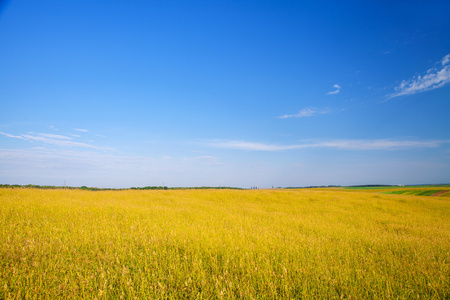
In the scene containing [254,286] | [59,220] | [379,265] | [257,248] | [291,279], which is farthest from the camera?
[59,220]

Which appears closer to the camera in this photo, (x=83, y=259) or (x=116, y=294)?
(x=116, y=294)

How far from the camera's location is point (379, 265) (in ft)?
14.6

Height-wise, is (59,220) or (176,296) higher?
(59,220)

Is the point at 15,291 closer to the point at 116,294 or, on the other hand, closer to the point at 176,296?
the point at 116,294

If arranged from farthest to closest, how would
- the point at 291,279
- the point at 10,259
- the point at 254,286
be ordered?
the point at 10,259 < the point at 291,279 < the point at 254,286

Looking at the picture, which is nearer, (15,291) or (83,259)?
(15,291)

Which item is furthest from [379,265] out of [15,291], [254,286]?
[15,291]

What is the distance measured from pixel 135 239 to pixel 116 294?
203 centimetres

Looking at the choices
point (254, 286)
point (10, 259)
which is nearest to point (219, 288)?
point (254, 286)

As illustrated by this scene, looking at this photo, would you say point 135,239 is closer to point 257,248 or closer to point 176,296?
point 176,296

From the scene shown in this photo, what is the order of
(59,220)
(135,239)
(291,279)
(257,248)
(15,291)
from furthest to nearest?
(59,220) → (135,239) → (257,248) → (291,279) → (15,291)

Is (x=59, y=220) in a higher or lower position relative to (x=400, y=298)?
higher

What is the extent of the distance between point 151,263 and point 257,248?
2.40 m

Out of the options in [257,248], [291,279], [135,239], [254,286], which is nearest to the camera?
[254,286]
